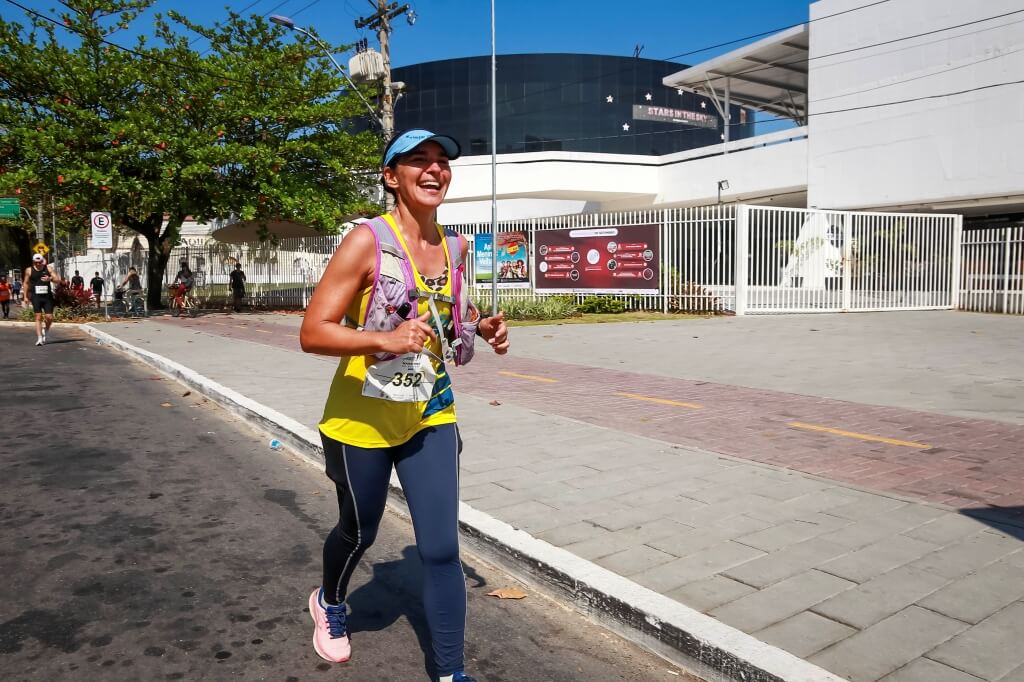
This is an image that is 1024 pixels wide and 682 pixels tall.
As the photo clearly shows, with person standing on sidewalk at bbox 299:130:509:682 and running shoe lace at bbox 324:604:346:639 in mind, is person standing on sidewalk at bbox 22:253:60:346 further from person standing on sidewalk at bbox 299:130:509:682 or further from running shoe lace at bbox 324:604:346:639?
person standing on sidewalk at bbox 299:130:509:682

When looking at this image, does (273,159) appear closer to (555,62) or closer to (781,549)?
(781,549)

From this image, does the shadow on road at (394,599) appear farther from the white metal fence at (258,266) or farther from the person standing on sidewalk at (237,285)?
the person standing on sidewalk at (237,285)

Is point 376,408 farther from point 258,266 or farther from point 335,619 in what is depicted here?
point 258,266

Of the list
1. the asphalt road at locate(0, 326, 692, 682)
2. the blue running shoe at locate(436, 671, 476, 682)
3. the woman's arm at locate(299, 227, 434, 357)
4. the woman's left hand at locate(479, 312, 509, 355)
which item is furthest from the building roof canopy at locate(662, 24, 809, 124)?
the blue running shoe at locate(436, 671, 476, 682)

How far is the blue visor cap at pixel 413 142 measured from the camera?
2586 mm

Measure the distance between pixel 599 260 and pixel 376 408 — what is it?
1934 centimetres

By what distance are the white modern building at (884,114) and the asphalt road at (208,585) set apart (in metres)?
23.4

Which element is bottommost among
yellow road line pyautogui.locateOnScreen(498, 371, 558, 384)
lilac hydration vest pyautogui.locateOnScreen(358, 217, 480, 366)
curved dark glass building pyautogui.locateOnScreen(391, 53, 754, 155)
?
yellow road line pyautogui.locateOnScreen(498, 371, 558, 384)

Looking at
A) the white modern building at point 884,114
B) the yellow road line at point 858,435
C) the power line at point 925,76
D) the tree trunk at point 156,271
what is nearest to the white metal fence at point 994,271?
the white modern building at point 884,114

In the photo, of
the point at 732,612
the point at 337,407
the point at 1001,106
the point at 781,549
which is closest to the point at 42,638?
the point at 337,407

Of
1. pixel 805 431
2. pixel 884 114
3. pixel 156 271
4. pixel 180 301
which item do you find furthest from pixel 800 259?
pixel 156 271

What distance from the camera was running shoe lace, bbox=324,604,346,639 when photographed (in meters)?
3.01

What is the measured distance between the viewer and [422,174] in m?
2.66

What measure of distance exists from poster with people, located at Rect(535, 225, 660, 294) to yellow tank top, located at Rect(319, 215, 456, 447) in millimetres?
18316
